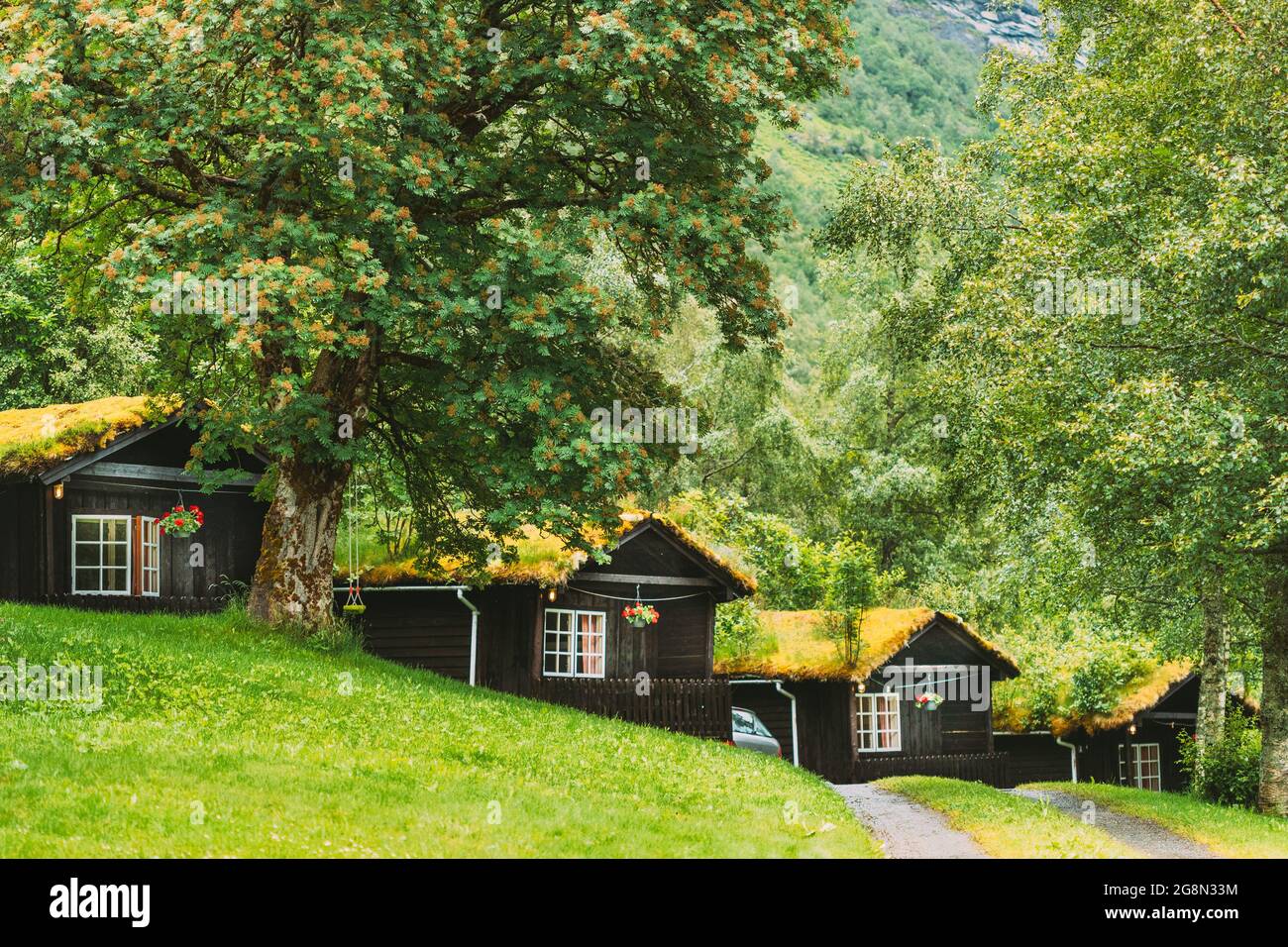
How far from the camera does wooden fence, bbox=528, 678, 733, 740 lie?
1010 inches

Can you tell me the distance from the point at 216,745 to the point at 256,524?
589 inches

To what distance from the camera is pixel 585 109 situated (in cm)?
2045

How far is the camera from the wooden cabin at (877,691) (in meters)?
33.4

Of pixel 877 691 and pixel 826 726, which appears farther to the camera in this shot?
pixel 877 691

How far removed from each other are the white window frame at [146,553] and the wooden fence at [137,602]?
0.19 meters

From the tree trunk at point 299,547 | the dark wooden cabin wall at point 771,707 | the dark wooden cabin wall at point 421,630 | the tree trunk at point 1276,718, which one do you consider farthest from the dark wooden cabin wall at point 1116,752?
the tree trunk at point 299,547

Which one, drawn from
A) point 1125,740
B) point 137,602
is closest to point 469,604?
point 137,602

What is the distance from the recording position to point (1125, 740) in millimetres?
43344

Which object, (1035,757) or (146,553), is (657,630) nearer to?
(146,553)

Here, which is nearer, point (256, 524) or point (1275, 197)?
point (1275, 197)

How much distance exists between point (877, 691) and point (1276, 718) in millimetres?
12585
